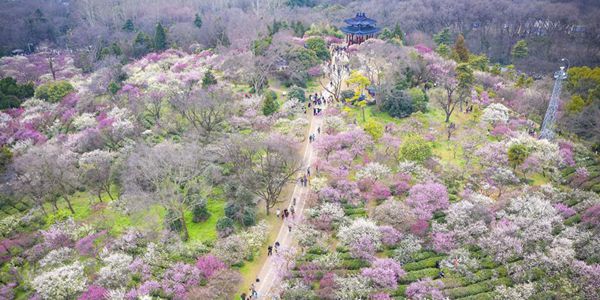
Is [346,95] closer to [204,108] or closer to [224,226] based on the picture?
[204,108]

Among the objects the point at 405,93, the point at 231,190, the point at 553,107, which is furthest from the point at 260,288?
the point at 553,107

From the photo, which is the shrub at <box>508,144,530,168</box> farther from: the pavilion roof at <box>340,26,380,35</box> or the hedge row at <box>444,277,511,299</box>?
the pavilion roof at <box>340,26,380,35</box>

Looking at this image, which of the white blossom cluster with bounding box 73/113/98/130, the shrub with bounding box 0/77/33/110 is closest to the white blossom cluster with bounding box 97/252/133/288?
the white blossom cluster with bounding box 73/113/98/130

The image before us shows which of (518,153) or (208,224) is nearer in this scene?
(208,224)

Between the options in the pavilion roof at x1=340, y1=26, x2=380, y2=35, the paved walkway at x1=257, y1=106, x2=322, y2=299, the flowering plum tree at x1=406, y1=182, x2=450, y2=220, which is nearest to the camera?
the paved walkway at x1=257, y1=106, x2=322, y2=299

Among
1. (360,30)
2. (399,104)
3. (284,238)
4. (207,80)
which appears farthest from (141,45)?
(284,238)

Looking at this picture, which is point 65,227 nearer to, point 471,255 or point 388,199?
point 388,199
